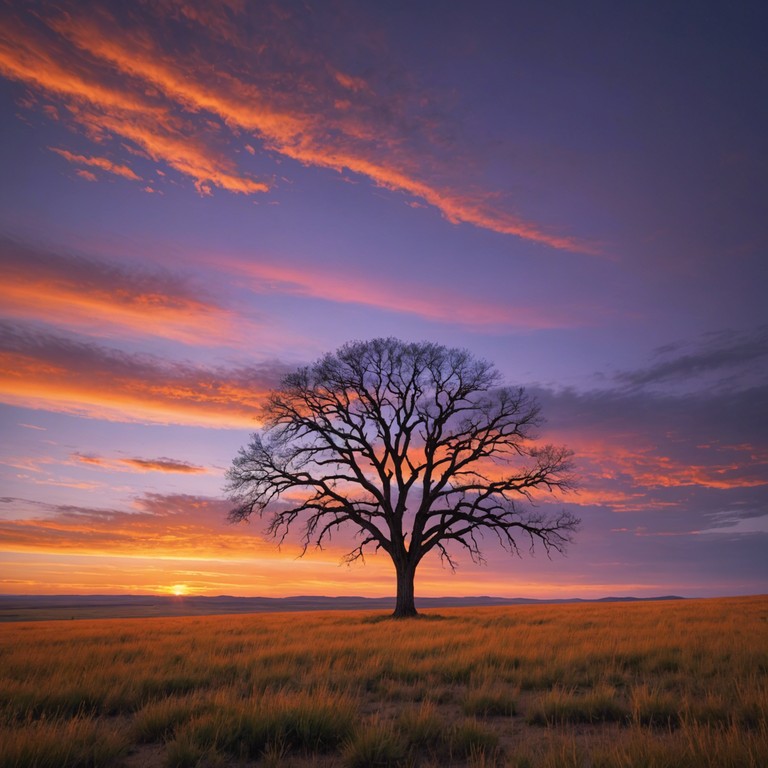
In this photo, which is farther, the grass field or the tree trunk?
the tree trunk

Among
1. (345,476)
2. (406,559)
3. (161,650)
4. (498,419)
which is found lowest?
(161,650)

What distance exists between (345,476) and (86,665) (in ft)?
59.6

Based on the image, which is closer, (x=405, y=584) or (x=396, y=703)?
(x=396, y=703)

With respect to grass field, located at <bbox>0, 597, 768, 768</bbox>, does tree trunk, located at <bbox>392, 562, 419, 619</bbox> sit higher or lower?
higher

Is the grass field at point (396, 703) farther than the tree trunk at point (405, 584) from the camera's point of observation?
No

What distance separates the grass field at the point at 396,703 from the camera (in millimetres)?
5645

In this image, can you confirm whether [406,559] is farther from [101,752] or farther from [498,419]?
[101,752]

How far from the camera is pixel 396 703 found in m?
8.52

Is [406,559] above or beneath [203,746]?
above

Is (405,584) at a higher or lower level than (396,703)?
higher

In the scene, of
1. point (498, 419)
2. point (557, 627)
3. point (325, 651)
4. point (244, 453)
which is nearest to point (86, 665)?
point (325, 651)

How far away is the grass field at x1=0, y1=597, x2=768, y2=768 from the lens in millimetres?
5645

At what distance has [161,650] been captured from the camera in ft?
46.1

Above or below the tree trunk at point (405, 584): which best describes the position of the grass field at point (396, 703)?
below
